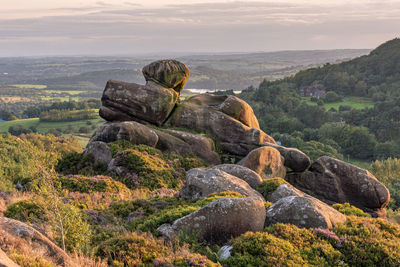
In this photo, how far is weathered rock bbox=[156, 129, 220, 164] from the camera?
30.7 meters

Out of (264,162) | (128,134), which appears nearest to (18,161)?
(128,134)

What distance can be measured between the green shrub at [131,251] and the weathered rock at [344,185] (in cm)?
2260

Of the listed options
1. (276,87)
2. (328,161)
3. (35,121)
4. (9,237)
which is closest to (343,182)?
(328,161)

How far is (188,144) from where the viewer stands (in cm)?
3142

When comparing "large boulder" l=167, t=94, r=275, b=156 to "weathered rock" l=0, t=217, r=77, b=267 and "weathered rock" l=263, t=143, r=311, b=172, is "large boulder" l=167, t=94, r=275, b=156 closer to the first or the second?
"weathered rock" l=263, t=143, r=311, b=172

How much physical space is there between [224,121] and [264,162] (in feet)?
27.3

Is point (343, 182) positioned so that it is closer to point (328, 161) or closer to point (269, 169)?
point (328, 161)

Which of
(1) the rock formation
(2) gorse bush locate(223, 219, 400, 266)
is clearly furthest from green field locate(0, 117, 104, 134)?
(2) gorse bush locate(223, 219, 400, 266)

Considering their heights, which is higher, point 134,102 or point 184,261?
point 134,102

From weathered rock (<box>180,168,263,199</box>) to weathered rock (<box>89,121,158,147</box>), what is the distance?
12.6 metres

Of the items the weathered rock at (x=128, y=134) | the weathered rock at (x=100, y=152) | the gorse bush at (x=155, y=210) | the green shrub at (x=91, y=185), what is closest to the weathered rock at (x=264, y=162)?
the weathered rock at (x=128, y=134)

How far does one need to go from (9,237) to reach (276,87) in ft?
608

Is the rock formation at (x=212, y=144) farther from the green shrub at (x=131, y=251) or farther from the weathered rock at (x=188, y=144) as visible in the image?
the green shrub at (x=131, y=251)

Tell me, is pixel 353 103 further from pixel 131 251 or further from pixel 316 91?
pixel 131 251
